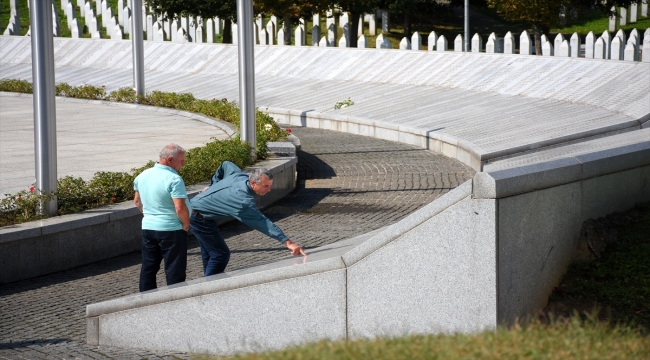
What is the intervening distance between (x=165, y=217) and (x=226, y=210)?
18.9 inches

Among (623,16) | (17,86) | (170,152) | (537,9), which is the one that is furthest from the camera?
(623,16)

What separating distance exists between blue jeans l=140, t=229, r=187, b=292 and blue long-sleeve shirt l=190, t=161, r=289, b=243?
30 cm

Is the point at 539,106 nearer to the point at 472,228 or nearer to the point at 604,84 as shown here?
the point at 604,84

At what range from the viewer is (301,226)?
1062 centimetres

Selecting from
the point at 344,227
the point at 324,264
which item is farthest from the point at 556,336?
the point at 344,227

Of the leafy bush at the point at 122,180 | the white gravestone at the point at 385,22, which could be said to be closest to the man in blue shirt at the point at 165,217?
the leafy bush at the point at 122,180

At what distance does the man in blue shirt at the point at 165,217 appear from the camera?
7.16 m

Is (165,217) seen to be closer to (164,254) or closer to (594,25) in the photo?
(164,254)

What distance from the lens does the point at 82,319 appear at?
7504 millimetres

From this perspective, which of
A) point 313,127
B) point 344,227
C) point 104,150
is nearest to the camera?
point 344,227

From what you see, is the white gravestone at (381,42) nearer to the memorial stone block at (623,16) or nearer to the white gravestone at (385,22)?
the white gravestone at (385,22)

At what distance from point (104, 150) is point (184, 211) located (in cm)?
783

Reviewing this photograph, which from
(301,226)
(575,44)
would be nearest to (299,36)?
(575,44)

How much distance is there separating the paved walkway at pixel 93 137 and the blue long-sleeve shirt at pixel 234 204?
13.9 feet
